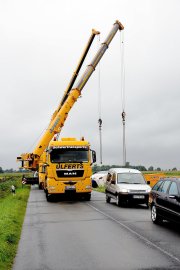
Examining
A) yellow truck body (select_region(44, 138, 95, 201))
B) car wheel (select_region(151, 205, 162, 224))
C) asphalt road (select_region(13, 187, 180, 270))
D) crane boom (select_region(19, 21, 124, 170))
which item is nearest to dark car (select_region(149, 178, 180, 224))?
car wheel (select_region(151, 205, 162, 224))

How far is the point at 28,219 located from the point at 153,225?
4618 mm

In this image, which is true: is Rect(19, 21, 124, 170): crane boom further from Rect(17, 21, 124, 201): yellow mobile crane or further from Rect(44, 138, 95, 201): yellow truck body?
Rect(44, 138, 95, 201): yellow truck body

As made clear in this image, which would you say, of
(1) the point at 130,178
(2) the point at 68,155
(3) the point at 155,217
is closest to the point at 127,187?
(1) the point at 130,178

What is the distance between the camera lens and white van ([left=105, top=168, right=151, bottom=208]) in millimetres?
20469

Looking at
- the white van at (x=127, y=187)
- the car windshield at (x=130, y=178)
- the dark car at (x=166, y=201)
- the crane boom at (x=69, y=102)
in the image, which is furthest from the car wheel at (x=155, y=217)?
the crane boom at (x=69, y=102)

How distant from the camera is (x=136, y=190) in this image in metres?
20.5

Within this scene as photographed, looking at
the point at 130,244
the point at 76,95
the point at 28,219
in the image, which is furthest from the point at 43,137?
the point at 130,244

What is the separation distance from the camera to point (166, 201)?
43.2 ft

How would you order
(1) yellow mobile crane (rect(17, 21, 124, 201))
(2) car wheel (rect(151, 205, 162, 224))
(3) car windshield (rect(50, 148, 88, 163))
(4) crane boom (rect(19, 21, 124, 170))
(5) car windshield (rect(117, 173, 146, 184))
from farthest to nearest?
(4) crane boom (rect(19, 21, 124, 170))
(3) car windshield (rect(50, 148, 88, 163))
(1) yellow mobile crane (rect(17, 21, 124, 201))
(5) car windshield (rect(117, 173, 146, 184))
(2) car wheel (rect(151, 205, 162, 224))

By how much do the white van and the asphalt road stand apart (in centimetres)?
353

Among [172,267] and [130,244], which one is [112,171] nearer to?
[130,244]

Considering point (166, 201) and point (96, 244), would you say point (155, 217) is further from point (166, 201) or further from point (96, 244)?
point (96, 244)

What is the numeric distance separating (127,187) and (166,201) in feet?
24.5

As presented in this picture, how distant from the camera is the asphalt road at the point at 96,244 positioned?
8500 millimetres
